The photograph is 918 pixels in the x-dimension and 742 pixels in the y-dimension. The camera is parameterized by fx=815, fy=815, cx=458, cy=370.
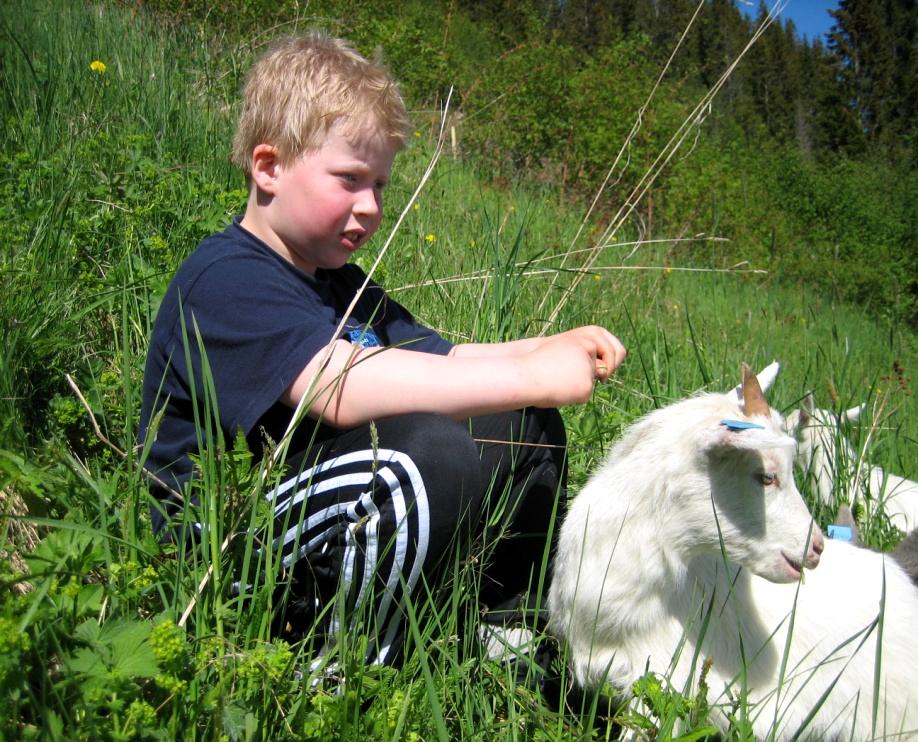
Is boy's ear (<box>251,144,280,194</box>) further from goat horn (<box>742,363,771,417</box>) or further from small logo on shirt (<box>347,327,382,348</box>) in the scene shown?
goat horn (<box>742,363,771,417</box>)

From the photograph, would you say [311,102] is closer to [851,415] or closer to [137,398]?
[137,398]

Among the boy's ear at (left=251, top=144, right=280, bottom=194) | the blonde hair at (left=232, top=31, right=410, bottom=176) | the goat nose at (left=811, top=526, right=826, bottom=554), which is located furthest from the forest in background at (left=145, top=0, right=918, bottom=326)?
Result: the goat nose at (left=811, top=526, right=826, bottom=554)

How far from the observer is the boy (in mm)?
1556

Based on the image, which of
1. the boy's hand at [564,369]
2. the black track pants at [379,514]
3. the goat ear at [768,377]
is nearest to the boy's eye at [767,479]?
the goat ear at [768,377]

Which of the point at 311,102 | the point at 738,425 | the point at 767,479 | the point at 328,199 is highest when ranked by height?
the point at 311,102

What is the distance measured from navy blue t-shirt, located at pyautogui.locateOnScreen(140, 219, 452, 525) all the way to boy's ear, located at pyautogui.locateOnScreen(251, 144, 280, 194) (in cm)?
11

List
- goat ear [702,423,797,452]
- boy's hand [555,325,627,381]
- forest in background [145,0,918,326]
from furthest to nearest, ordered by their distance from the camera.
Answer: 1. forest in background [145,0,918,326]
2. boy's hand [555,325,627,381]
3. goat ear [702,423,797,452]

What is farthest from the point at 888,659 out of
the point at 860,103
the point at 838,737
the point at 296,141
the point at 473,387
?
the point at 860,103

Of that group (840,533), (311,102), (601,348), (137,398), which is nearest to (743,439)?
(601,348)

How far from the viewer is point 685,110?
368 inches

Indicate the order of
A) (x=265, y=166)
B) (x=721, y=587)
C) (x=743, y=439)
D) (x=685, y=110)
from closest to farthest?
(x=743, y=439), (x=721, y=587), (x=265, y=166), (x=685, y=110)

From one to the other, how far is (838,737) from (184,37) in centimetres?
485

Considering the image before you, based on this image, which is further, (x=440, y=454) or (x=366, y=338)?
(x=366, y=338)

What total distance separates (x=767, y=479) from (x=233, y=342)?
106 cm
